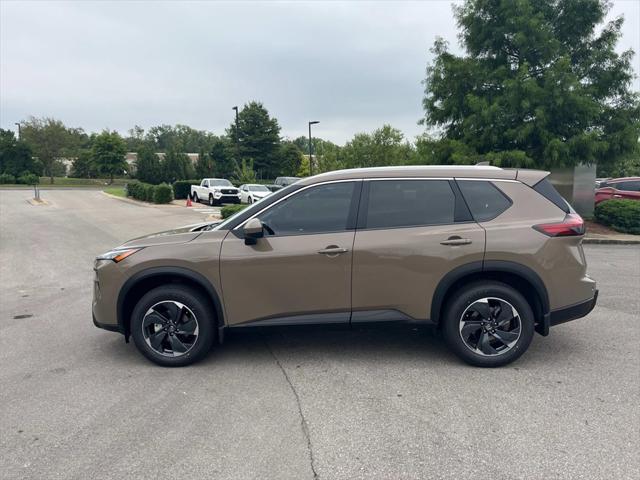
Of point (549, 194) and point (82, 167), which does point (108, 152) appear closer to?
point (82, 167)

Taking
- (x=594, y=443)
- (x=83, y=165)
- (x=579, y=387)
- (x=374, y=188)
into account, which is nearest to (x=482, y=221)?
(x=374, y=188)

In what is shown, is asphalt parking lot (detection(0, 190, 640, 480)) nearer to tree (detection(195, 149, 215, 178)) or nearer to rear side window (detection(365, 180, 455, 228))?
rear side window (detection(365, 180, 455, 228))

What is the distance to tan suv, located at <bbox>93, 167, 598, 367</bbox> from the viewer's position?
13.8 feet

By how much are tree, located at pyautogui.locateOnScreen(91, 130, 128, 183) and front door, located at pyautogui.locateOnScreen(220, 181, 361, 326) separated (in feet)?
198

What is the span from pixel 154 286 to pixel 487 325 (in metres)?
3.06

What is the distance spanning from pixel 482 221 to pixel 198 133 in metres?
132

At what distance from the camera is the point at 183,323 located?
4359 mm

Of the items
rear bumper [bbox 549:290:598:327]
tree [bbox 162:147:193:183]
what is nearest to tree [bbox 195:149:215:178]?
tree [bbox 162:147:193:183]

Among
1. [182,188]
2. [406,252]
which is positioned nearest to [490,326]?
[406,252]

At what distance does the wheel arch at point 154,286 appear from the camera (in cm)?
427

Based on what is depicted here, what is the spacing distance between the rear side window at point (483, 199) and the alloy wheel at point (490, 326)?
0.76 m

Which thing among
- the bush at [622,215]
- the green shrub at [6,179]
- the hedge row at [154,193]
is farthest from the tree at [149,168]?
the bush at [622,215]

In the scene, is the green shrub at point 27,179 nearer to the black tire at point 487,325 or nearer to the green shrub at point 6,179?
the green shrub at point 6,179

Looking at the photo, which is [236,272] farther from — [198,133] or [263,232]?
[198,133]
